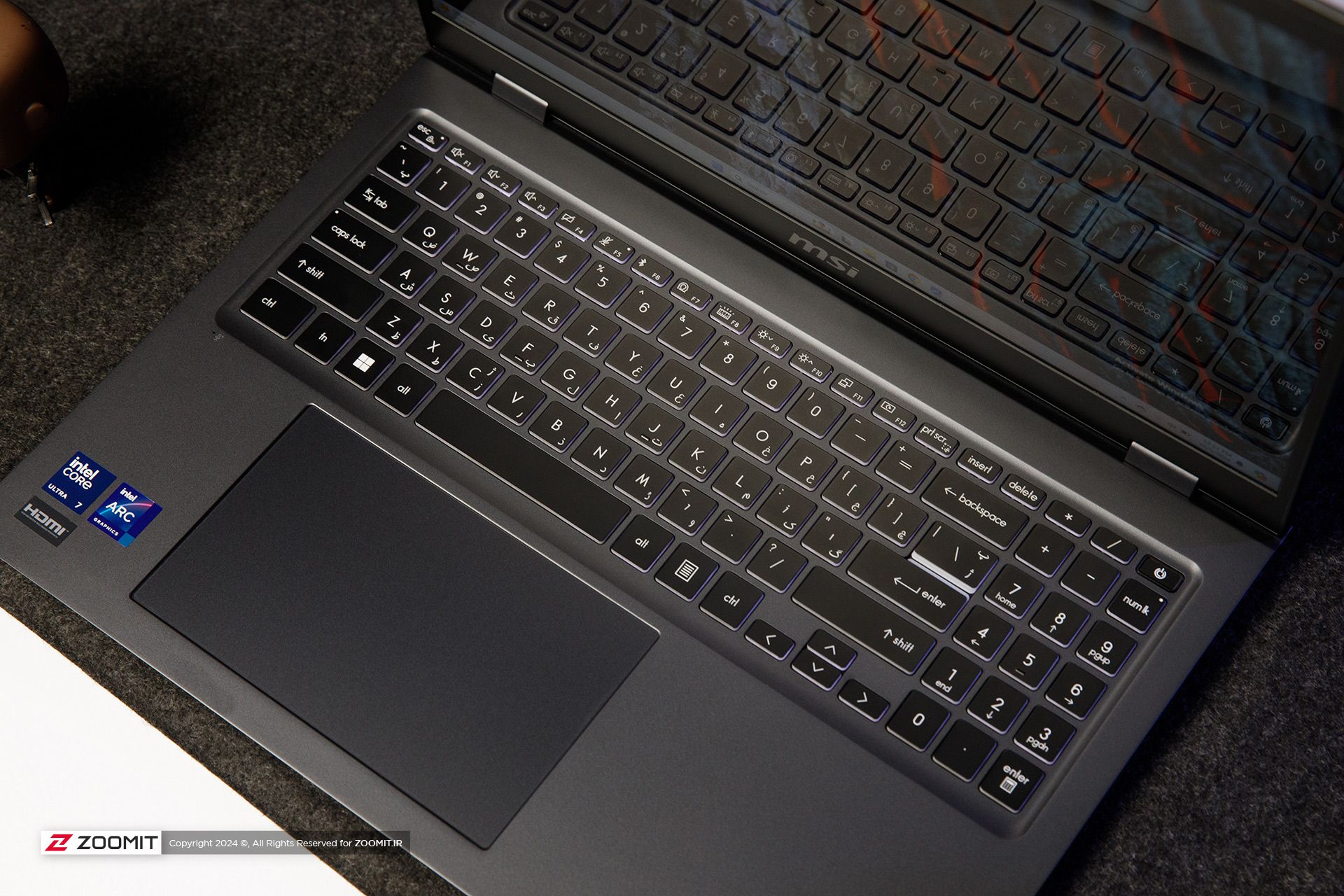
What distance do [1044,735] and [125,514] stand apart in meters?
0.49

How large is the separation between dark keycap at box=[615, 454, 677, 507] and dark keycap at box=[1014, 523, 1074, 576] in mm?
188

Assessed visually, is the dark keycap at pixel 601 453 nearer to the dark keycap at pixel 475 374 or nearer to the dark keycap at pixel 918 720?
the dark keycap at pixel 475 374

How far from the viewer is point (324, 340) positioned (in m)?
0.67

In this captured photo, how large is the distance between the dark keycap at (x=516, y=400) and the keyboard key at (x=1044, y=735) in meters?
0.30

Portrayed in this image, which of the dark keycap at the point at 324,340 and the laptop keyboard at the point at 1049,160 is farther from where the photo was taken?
the dark keycap at the point at 324,340

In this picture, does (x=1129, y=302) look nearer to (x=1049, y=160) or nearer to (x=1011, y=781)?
(x=1049, y=160)

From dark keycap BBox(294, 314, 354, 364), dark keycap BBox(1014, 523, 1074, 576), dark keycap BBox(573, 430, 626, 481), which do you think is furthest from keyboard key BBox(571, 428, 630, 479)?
dark keycap BBox(1014, 523, 1074, 576)

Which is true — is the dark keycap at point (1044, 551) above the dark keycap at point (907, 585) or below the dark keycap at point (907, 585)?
above

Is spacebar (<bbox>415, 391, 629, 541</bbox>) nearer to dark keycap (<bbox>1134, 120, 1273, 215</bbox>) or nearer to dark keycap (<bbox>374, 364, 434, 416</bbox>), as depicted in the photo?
dark keycap (<bbox>374, 364, 434, 416</bbox>)

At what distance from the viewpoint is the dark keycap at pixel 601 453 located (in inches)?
25.4

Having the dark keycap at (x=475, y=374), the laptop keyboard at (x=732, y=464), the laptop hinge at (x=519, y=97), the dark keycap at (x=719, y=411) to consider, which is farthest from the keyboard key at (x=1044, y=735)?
the laptop hinge at (x=519, y=97)

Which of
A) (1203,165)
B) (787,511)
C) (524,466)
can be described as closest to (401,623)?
(524,466)

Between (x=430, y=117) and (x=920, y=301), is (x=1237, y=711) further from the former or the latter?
(x=430, y=117)

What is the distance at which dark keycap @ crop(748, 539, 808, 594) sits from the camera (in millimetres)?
623
